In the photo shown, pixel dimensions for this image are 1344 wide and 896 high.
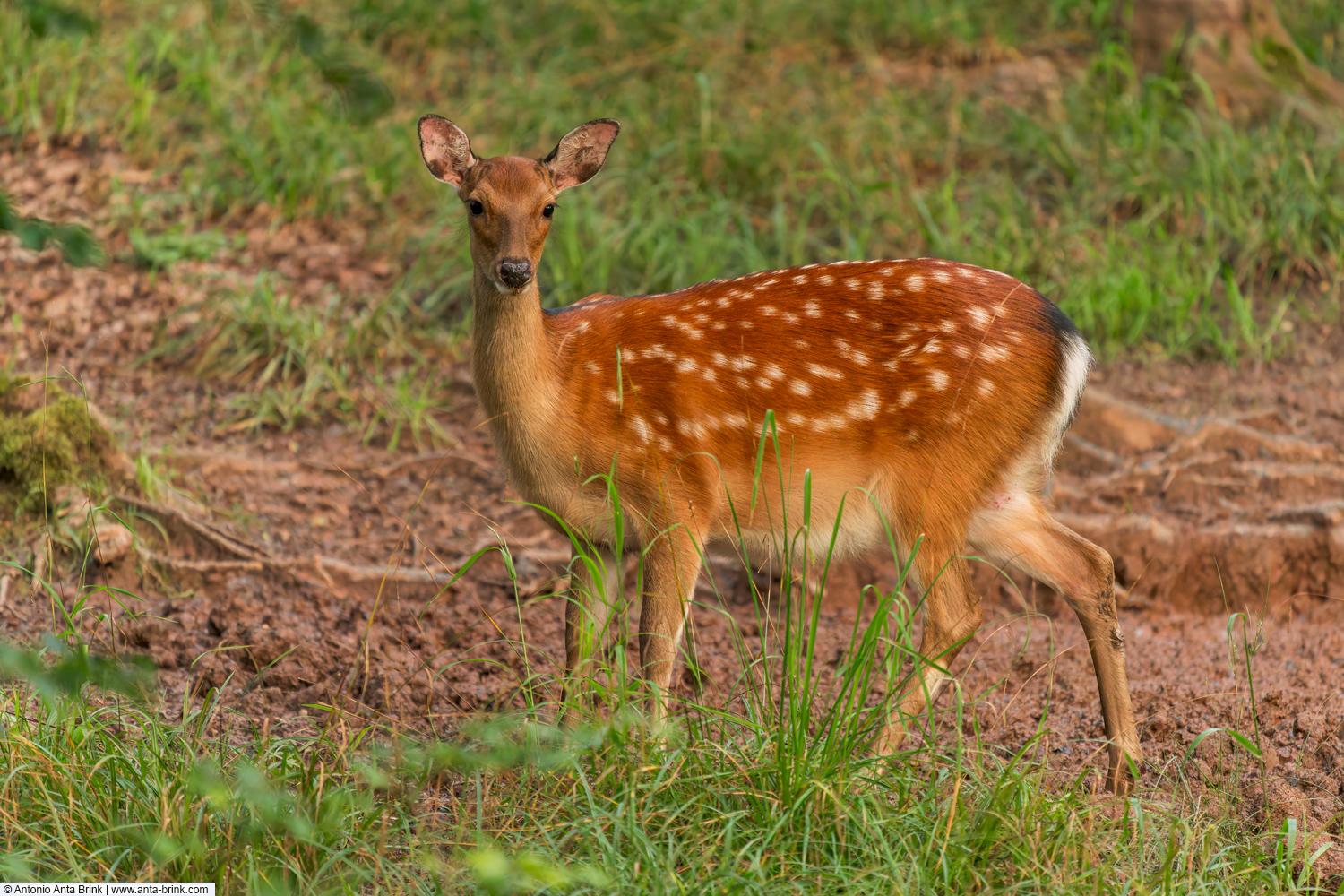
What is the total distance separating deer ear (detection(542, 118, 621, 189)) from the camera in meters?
3.96

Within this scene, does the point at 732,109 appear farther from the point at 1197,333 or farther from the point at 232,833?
the point at 232,833

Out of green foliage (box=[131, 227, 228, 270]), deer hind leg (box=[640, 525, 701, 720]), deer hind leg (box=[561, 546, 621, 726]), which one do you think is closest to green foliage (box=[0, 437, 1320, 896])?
deer hind leg (box=[561, 546, 621, 726])

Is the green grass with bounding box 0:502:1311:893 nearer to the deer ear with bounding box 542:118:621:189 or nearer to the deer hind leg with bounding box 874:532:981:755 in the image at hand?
Answer: the deer hind leg with bounding box 874:532:981:755

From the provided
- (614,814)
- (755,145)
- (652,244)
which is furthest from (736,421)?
(755,145)

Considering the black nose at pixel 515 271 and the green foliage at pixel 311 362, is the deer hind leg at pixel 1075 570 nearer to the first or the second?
the black nose at pixel 515 271

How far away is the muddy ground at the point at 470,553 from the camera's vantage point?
4.02m

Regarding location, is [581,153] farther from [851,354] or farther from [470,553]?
[470,553]

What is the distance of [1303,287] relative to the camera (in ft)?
22.3

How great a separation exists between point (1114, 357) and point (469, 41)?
15.6 ft

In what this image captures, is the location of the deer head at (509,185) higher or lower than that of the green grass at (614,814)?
higher

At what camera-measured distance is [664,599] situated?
387 centimetres

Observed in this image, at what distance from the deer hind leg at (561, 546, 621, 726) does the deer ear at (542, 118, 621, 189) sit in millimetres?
1123

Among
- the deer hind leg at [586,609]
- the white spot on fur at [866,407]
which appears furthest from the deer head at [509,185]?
the white spot on fur at [866,407]

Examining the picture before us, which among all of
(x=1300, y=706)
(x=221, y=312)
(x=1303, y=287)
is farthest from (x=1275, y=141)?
(x=221, y=312)
